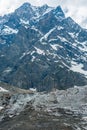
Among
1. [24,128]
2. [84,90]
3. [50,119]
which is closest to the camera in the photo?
[24,128]

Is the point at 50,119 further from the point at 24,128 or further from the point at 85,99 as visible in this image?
the point at 85,99

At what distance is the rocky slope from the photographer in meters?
86.6

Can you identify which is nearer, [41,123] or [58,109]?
[41,123]

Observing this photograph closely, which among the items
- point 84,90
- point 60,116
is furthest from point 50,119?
point 84,90

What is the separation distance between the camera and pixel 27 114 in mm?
98000

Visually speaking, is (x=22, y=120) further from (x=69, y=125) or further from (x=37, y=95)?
(x=37, y=95)

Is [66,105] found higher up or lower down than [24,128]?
higher up

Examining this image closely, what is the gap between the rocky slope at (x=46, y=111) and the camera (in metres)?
86.6

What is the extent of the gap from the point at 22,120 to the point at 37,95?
2144 cm

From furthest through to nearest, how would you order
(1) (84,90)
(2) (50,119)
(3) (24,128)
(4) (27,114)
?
1. (1) (84,90)
2. (4) (27,114)
3. (2) (50,119)
4. (3) (24,128)

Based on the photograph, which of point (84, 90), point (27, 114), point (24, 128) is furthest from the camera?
point (84, 90)

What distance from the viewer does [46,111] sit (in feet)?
323

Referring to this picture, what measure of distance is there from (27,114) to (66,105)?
33.3ft

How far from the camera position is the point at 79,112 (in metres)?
Result: 96.4
